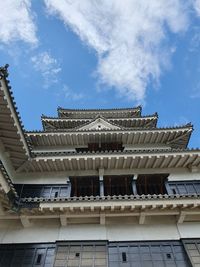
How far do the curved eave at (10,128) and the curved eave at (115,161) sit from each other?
651mm

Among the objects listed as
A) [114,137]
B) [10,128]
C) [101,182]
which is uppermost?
[114,137]

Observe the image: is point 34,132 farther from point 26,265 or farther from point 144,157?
point 26,265

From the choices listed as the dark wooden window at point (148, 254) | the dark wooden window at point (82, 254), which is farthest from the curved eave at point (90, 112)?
the dark wooden window at point (148, 254)

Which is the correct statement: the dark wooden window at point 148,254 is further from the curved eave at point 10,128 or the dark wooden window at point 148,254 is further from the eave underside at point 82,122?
the eave underside at point 82,122

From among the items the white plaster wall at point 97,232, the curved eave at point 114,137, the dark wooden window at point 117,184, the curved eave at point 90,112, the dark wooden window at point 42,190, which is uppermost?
the curved eave at point 90,112

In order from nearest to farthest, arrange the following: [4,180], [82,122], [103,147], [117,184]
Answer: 1. [4,180]
2. [117,184]
3. [103,147]
4. [82,122]

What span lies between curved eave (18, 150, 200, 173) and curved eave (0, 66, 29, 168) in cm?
65

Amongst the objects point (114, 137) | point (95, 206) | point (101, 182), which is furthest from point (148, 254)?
point (114, 137)

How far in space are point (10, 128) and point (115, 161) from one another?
209 inches

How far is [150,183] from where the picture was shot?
1455 cm

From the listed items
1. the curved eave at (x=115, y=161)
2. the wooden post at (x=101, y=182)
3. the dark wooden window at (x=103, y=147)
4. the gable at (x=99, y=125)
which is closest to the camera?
the wooden post at (x=101, y=182)

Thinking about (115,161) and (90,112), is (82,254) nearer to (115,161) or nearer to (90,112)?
(115,161)

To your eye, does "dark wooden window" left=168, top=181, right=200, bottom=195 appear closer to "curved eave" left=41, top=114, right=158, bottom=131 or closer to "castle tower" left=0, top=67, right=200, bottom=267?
"castle tower" left=0, top=67, right=200, bottom=267

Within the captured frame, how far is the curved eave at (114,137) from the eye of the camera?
17.3 metres
